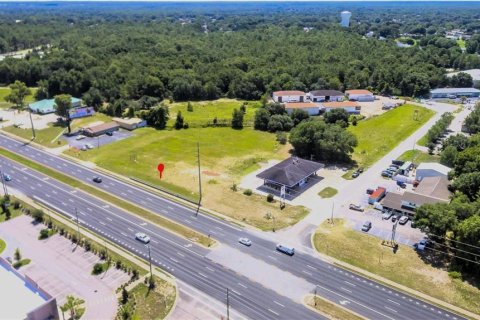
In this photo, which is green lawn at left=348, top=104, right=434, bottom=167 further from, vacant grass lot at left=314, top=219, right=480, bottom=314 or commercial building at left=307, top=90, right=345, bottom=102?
vacant grass lot at left=314, top=219, right=480, bottom=314

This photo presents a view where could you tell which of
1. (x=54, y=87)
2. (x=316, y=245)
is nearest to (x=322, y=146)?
(x=316, y=245)

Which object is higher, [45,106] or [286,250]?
[45,106]

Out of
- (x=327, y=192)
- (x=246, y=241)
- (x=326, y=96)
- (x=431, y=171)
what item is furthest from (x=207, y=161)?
(x=326, y=96)

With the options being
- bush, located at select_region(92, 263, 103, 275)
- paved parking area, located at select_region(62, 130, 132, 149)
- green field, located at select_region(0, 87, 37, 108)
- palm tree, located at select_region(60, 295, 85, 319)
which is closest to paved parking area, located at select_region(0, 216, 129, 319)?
bush, located at select_region(92, 263, 103, 275)

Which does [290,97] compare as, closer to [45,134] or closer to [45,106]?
[45,134]

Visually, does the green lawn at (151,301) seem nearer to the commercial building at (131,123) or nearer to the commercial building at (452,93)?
the commercial building at (131,123)

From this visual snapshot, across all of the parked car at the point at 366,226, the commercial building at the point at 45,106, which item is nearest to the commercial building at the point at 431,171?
the parked car at the point at 366,226

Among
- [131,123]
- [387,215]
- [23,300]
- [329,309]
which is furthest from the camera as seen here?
[131,123]
